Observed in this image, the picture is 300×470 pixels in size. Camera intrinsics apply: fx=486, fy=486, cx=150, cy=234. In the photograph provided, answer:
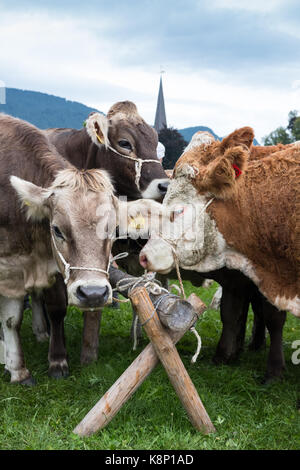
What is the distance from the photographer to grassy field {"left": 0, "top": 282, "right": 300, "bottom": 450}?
11.7ft

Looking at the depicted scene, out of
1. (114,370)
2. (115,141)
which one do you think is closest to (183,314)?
(114,370)

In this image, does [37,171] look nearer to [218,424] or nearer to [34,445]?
[34,445]

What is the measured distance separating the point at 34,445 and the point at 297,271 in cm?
248

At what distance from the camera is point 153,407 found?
4105 millimetres

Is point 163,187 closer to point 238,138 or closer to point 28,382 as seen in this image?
point 238,138

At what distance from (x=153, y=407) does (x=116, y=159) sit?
2905 mm

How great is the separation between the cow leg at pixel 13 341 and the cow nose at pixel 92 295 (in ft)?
5.43

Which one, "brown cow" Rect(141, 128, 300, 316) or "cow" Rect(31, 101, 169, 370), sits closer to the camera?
"brown cow" Rect(141, 128, 300, 316)

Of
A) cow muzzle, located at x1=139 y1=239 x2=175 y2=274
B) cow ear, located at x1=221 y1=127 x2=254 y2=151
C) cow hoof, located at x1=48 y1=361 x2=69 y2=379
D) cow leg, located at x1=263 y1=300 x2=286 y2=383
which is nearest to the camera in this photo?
cow muzzle, located at x1=139 y1=239 x2=175 y2=274

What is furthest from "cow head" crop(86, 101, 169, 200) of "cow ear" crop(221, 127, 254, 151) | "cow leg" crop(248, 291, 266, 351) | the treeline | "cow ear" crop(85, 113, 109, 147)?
the treeline

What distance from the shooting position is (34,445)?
3.50 metres

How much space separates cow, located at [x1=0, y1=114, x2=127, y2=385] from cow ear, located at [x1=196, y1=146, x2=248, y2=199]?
831 millimetres

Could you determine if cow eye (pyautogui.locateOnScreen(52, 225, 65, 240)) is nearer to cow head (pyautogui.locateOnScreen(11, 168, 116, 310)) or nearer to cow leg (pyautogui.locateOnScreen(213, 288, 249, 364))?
cow head (pyautogui.locateOnScreen(11, 168, 116, 310))

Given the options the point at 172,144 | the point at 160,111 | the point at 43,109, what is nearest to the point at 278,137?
the point at 43,109
